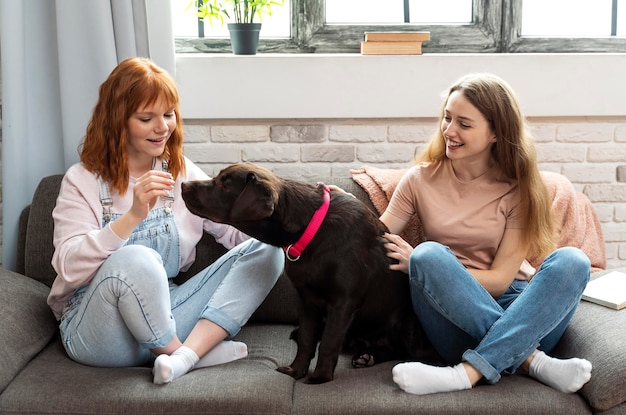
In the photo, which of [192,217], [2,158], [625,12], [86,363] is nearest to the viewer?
[86,363]

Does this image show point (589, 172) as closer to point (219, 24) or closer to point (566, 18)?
point (566, 18)

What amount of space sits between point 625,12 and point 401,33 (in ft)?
3.23

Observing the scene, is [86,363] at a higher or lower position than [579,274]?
lower

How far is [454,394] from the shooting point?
1877 millimetres

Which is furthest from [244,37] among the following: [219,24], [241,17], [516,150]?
[516,150]

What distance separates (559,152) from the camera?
2914 mm

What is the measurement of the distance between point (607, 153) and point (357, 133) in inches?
37.9

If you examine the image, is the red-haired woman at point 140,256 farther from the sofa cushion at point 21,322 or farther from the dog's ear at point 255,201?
the dog's ear at point 255,201

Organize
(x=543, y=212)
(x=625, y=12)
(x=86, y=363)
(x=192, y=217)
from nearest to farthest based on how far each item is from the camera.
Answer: (x=86, y=363), (x=543, y=212), (x=192, y=217), (x=625, y=12)

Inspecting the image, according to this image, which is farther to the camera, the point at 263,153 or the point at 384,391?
the point at 263,153

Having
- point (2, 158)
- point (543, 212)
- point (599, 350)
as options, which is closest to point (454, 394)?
point (599, 350)

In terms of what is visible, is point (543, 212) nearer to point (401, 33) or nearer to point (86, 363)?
point (401, 33)

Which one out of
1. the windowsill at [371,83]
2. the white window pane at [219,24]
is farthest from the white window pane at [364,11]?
the windowsill at [371,83]

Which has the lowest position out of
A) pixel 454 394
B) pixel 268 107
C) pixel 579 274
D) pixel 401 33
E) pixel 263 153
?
pixel 454 394
